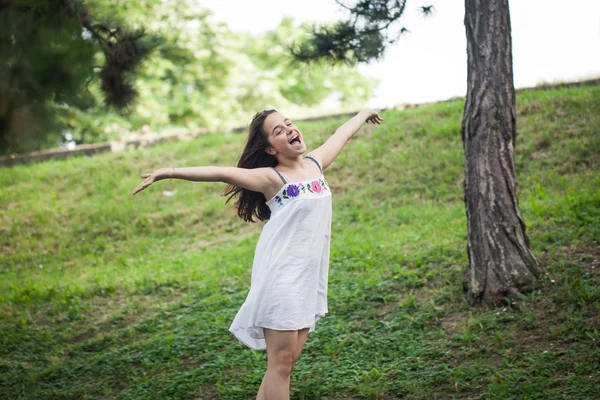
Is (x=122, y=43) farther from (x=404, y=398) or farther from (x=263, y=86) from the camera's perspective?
(x=263, y=86)

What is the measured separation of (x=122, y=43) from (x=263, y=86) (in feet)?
63.4

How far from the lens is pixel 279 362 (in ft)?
11.6

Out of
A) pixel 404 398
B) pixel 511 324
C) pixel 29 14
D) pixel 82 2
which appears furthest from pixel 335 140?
pixel 82 2

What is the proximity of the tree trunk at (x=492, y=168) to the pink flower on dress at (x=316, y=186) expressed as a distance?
7.35 ft

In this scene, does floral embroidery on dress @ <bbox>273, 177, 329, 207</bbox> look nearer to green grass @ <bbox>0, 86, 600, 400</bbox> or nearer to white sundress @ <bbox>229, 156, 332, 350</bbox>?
white sundress @ <bbox>229, 156, 332, 350</bbox>

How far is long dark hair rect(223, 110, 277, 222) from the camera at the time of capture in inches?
155

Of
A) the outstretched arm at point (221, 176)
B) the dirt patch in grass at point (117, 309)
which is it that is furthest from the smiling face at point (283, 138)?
the dirt patch in grass at point (117, 309)

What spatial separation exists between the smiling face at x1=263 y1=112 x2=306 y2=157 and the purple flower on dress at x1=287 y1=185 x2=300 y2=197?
22cm

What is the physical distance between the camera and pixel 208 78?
24.0 m

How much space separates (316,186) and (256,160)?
467 millimetres

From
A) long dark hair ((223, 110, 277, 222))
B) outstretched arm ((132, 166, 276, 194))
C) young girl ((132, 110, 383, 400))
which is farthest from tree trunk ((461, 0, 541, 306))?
outstretched arm ((132, 166, 276, 194))

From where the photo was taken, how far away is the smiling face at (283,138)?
3.79 meters

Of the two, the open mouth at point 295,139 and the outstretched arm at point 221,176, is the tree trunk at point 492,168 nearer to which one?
the open mouth at point 295,139

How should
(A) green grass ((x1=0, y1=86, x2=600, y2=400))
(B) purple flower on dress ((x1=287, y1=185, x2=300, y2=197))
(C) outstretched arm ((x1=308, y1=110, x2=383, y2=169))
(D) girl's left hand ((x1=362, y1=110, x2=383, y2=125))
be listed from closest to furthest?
(B) purple flower on dress ((x1=287, y1=185, x2=300, y2=197))
(C) outstretched arm ((x1=308, y1=110, x2=383, y2=169))
(D) girl's left hand ((x1=362, y1=110, x2=383, y2=125))
(A) green grass ((x1=0, y1=86, x2=600, y2=400))
